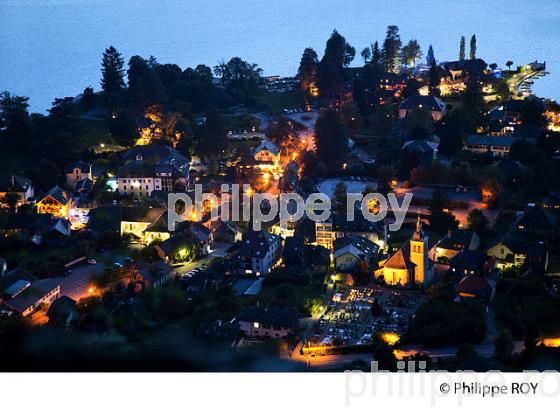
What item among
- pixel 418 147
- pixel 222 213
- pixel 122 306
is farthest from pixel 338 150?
pixel 122 306

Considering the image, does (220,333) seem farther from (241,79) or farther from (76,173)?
(241,79)

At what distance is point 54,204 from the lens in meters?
9.52

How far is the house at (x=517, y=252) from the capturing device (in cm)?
742

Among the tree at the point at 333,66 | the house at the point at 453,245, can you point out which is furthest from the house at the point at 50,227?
the tree at the point at 333,66

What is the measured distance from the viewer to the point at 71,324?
5559 mm

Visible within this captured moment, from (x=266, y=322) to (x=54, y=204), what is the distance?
4.53 metres

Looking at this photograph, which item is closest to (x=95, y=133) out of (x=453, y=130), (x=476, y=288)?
(x=453, y=130)

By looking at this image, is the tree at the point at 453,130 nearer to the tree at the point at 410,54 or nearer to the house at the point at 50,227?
the tree at the point at 410,54

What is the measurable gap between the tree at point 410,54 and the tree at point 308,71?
1.74 meters

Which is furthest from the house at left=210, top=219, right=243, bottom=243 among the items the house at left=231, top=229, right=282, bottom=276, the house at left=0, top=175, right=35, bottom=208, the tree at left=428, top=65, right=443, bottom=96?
the tree at left=428, top=65, right=443, bottom=96

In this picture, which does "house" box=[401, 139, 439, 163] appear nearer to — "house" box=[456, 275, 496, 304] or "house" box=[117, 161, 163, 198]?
"house" box=[117, 161, 163, 198]

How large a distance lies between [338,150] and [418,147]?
1.16 m

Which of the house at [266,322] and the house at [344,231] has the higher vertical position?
the house at [344,231]

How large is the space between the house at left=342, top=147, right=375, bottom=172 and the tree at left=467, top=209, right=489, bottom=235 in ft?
8.84
